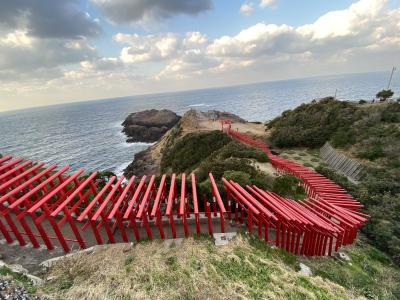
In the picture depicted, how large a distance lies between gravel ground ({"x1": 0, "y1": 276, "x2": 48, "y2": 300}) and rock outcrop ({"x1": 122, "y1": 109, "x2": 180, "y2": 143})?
6808 centimetres

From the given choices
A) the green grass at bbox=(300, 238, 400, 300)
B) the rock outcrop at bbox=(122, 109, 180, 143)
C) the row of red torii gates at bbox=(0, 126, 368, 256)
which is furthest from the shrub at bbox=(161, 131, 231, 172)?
the rock outcrop at bbox=(122, 109, 180, 143)

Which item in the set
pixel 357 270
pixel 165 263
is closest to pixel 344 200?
pixel 357 270

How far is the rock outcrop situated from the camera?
250ft

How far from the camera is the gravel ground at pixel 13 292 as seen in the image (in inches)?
245

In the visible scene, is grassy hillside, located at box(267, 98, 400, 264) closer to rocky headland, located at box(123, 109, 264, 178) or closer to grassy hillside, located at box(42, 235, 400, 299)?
grassy hillside, located at box(42, 235, 400, 299)

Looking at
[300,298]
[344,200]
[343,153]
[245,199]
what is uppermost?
[245,199]

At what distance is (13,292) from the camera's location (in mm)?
6371

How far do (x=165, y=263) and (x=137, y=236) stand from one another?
7.42 ft

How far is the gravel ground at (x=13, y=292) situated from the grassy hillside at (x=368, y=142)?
1489 cm

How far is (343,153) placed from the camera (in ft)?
88.2

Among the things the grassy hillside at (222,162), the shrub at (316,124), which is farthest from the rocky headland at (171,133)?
the shrub at (316,124)

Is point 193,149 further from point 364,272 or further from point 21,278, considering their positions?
point 21,278

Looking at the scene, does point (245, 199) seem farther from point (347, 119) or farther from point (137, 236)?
point (347, 119)

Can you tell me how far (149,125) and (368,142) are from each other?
6522cm
